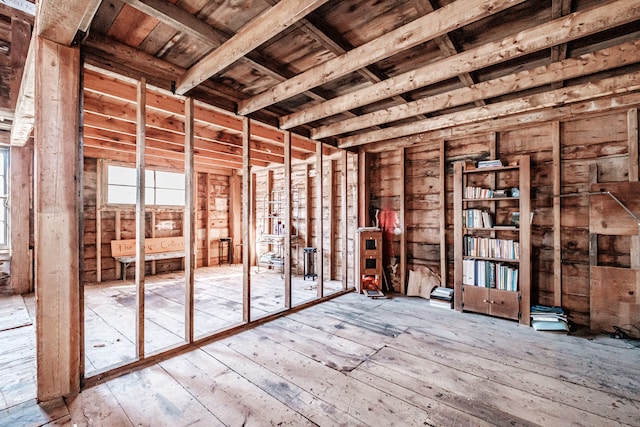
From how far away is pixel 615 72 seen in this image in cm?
256

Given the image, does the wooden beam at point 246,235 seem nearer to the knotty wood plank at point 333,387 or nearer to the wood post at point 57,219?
the knotty wood plank at point 333,387

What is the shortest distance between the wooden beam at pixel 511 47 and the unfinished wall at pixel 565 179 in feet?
6.37

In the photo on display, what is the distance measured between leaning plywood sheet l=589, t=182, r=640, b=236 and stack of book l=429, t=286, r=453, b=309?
5.60 ft

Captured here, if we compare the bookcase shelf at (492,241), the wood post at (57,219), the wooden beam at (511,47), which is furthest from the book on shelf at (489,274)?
the wood post at (57,219)

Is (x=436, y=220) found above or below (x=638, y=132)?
below

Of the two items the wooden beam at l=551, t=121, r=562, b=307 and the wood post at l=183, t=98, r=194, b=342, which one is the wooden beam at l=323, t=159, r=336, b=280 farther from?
the wooden beam at l=551, t=121, r=562, b=307

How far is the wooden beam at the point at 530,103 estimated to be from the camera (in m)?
2.52

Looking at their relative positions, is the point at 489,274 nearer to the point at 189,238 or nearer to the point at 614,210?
the point at 614,210

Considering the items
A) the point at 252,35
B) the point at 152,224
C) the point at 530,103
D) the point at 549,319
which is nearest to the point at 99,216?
the point at 152,224

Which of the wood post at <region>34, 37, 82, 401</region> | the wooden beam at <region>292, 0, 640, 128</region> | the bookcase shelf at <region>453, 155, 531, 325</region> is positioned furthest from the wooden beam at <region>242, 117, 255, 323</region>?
the bookcase shelf at <region>453, 155, 531, 325</region>

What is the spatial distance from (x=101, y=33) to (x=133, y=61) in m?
0.25

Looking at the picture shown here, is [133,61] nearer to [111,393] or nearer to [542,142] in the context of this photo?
[111,393]

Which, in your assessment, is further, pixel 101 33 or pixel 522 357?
pixel 522 357

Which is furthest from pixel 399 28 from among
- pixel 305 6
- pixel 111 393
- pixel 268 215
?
pixel 268 215
